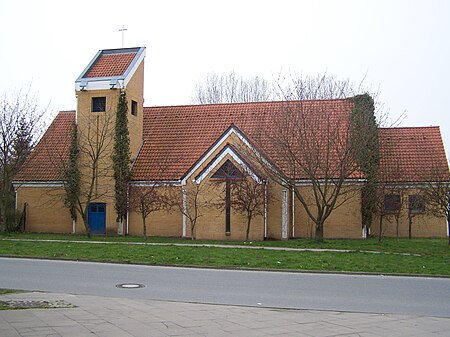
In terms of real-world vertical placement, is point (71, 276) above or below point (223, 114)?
below

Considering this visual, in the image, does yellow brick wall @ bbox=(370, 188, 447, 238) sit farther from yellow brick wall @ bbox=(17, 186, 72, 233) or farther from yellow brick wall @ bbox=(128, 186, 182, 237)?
yellow brick wall @ bbox=(17, 186, 72, 233)

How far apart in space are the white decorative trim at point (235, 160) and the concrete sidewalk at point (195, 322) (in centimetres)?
1740

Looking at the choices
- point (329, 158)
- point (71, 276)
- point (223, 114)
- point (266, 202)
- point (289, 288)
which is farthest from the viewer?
point (223, 114)

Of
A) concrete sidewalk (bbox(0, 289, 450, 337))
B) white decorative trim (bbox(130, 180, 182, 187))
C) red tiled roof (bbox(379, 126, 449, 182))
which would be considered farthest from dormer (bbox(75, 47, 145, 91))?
concrete sidewalk (bbox(0, 289, 450, 337))

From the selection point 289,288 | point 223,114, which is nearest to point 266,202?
point 223,114

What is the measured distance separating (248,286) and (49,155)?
2402cm

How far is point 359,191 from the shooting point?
100 ft

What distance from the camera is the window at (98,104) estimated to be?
33875 mm

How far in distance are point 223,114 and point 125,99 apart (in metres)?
6.96

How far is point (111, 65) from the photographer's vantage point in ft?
114

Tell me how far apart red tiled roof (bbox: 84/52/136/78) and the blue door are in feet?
27.7

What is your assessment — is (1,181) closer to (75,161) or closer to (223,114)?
(75,161)

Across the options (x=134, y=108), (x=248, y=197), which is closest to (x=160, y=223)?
(x=248, y=197)

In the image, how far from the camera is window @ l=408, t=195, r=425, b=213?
96.3 ft
